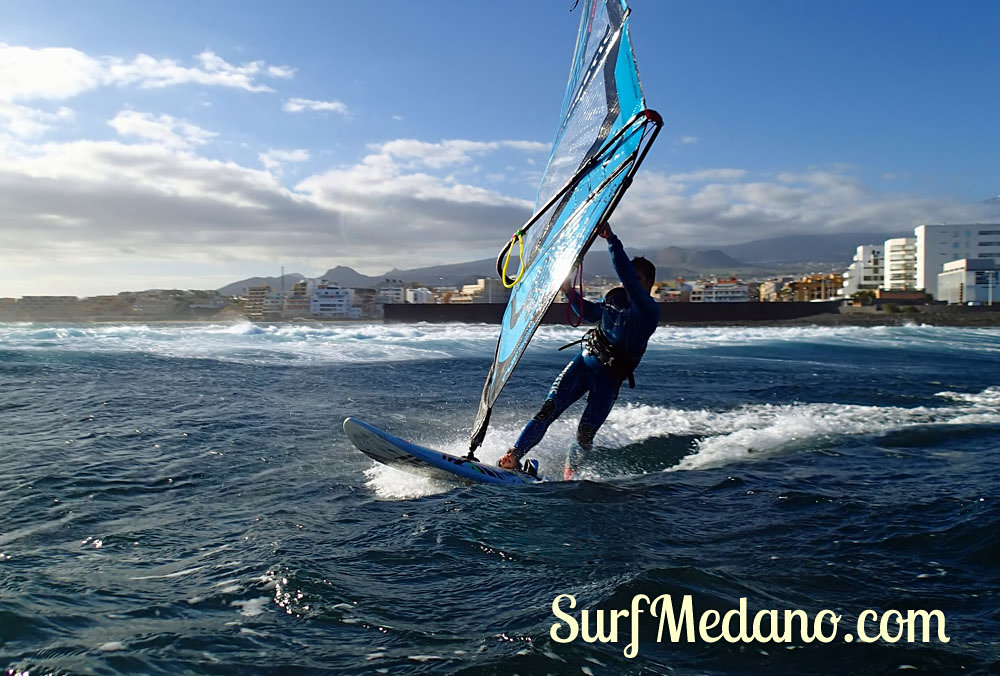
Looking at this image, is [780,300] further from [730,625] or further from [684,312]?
[730,625]

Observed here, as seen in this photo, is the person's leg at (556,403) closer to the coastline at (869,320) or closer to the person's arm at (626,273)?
the person's arm at (626,273)

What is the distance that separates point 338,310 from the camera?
117938 millimetres

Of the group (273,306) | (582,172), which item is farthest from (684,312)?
(273,306)

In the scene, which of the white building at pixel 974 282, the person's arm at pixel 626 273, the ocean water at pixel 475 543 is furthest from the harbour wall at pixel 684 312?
the person's arm at pixel 626 273

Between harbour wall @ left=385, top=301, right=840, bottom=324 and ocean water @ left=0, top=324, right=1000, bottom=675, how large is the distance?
53.2 meters

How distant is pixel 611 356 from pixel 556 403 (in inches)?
25.1

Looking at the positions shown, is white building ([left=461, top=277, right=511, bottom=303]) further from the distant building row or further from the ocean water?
the ocean water

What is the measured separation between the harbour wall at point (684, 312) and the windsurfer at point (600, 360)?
55.8 meters


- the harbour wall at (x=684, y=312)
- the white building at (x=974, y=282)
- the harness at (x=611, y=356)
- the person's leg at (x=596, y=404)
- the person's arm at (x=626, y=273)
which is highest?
the white building at (x=974, y=282)

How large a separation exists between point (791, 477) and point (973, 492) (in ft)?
4.26

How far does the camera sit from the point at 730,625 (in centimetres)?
282

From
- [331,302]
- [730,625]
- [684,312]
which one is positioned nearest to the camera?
[730,625]

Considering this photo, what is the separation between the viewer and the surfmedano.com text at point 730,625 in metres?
2.71

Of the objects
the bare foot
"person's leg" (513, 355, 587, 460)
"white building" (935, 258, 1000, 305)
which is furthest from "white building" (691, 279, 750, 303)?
the bare foot
